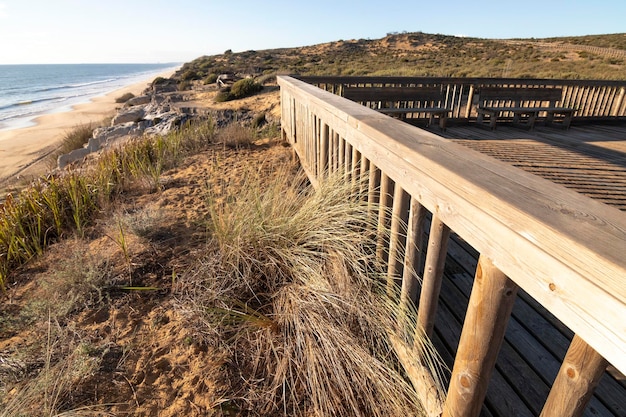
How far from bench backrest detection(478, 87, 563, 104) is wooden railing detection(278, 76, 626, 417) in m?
5.99

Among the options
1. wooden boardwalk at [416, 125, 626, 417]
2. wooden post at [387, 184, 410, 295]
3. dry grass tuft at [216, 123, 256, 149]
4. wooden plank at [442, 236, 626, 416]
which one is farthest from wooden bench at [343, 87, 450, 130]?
wooden post at [387, 184, 410, 295]

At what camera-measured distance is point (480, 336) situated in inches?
44.2

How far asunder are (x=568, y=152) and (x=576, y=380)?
17.4ft

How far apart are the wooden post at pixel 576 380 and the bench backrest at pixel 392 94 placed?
538 cm

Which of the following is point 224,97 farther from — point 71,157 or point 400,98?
point 400,98

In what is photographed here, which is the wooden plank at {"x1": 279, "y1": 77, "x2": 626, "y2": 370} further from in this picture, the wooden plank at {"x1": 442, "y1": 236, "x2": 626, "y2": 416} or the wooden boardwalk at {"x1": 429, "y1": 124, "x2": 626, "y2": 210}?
the wooden boardwalk at {"x1": 429, "y1": 124, "x2": 626, "y2": 210}

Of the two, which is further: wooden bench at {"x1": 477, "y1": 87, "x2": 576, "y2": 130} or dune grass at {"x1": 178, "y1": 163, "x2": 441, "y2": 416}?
wooden bench at {"x1": 477, "y1": 87, "x2": 576, "y2": 130}

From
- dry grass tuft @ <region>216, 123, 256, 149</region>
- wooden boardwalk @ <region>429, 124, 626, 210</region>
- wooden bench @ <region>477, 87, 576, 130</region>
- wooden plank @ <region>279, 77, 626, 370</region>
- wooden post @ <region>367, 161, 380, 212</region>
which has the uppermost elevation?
wooden plank @ <region>279, 77, 626, 370</region>

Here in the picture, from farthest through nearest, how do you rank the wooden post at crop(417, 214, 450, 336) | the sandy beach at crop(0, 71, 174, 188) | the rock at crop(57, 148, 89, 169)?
the sandy beach at crop(0, 71, 174, 188) → the rock at crop(57, 148, 89, 169) → the wooden post at crop(417, 214, 450, 336)

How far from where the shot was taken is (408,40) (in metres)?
50.5

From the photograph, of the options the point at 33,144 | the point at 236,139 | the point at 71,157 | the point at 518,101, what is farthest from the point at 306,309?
the point at 33,144

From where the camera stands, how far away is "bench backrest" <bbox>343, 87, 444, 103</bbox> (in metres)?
5.91

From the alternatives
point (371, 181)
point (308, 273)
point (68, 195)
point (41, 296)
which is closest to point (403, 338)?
point (308, 273)

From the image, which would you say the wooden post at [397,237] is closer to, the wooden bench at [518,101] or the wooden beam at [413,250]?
the wooden beam at [413,250]
